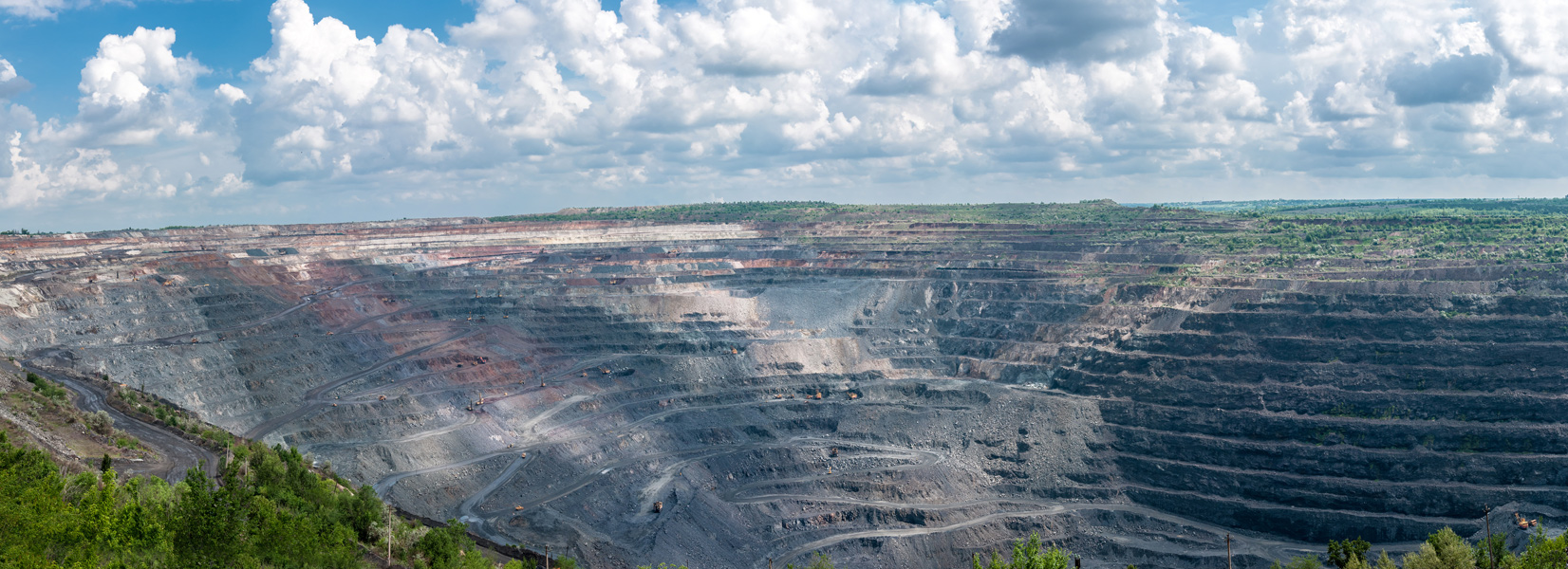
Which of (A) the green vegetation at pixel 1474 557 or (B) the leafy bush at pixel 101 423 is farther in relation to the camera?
(B) the leafy bush at pixel 101 423

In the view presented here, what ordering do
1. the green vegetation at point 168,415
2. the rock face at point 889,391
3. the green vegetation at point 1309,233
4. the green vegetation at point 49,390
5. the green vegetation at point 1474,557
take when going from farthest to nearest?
the green vegetation at point 1309,233 < the rock face at point 889,391 < the green vegetation at point 168,415 < the green vegetation at point 49,390 < the green vegetation at point 1474,557

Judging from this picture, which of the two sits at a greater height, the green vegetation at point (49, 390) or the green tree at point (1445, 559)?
the green vegetation at point (49, 390)

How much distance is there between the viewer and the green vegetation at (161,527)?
103 feet

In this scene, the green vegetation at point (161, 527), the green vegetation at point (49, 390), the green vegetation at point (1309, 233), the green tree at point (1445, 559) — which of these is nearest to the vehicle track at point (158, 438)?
the green vegetation at point (49, 390)

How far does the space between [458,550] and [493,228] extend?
426 feet

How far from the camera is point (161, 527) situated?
33469 millimetres

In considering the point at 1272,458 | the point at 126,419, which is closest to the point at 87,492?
the point at 126,419

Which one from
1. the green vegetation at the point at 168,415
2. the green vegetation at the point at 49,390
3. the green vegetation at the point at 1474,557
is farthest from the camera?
the green vegetation at the point at 168,415

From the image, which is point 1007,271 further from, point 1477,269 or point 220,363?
point 220,363

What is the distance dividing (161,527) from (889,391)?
72.6 m

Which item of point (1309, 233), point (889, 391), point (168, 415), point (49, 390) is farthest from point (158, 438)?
point (1309, 233)

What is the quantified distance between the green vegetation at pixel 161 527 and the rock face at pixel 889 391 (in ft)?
81.9

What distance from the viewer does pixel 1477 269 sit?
90750 mm

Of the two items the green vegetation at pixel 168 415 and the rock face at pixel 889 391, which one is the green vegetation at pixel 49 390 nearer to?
the green vegetation at pixel 168 415
